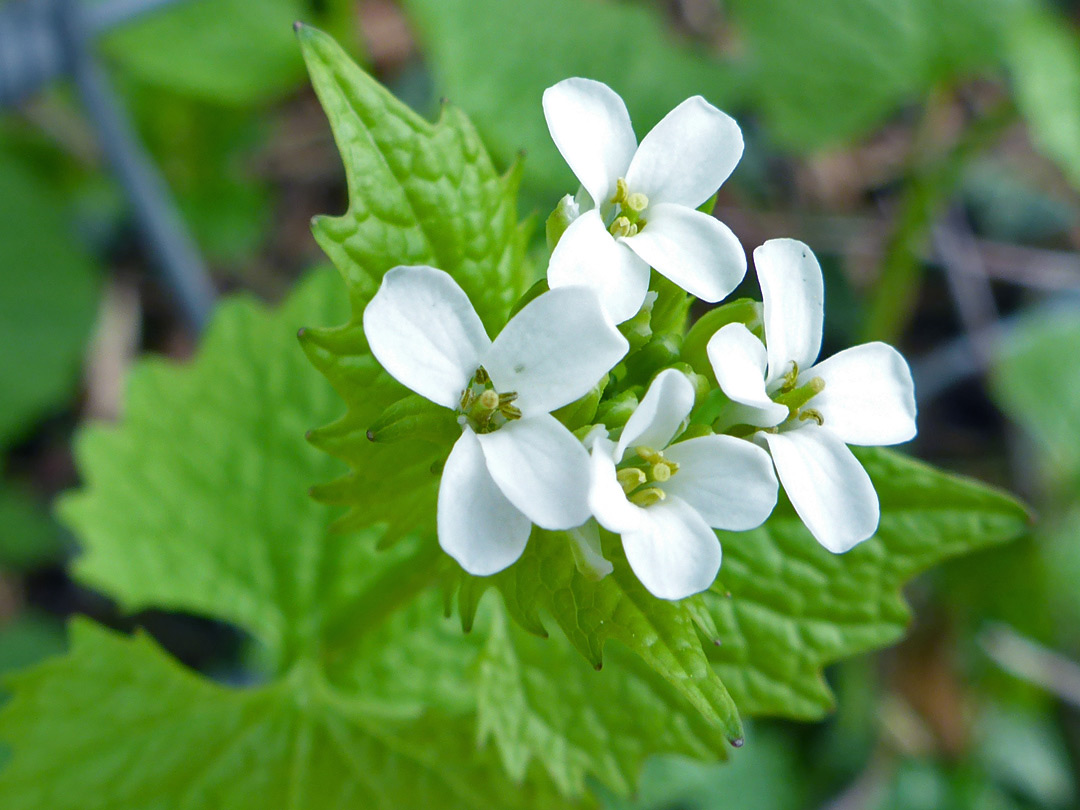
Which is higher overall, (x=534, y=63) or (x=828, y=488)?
(x=534, y=63)

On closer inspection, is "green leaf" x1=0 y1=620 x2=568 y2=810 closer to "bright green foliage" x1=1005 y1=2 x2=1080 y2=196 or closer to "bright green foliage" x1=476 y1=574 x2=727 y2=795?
"bright green foliage" x1=476 y1=574 x2=727 y2=795

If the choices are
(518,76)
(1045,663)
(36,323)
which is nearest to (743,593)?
(518,76)

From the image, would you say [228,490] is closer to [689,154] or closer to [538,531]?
[538,531]

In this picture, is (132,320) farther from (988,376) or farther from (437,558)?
(988,376)

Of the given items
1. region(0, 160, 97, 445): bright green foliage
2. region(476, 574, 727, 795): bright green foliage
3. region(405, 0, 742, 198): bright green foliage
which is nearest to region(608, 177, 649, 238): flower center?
region(476, 574, 727, 795): bright green foliage

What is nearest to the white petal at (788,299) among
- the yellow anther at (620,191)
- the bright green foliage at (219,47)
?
the yellow anther at (620,191)

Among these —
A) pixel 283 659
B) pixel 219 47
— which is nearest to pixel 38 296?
pixel 219 47
